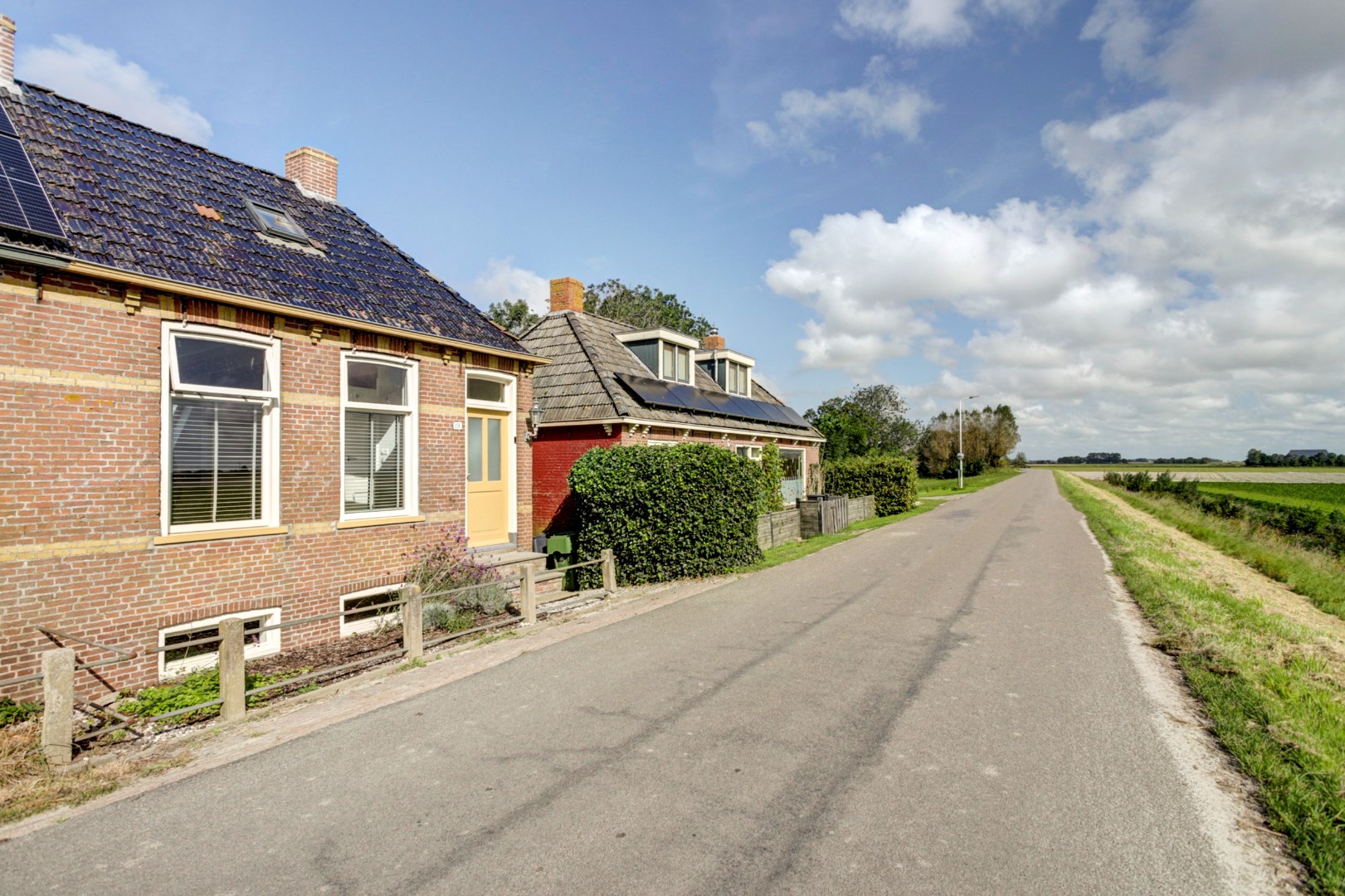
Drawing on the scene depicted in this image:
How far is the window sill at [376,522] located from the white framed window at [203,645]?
4.43 feet

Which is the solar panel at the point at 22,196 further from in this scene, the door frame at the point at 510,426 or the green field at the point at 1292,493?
the green field at the point at 1292,493

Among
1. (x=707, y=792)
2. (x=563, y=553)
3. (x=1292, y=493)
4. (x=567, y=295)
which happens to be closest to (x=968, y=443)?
(x=1292, y=493)

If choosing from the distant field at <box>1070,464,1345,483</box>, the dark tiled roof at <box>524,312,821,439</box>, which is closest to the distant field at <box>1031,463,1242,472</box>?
the distant field at <box>1070,464,1345,483</box>

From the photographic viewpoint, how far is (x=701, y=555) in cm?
1288

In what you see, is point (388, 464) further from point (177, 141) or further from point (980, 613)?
point (980, 613)

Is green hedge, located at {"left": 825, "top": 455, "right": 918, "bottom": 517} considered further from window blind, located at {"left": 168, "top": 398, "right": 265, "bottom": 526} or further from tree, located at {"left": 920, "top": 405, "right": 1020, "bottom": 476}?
tree, located at {"left": 920, "top": 405, "right": 1020, "bottom": 476}

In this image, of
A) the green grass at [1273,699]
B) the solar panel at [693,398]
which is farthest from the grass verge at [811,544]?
the green grass at [1273,699]

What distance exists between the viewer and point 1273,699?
5941 mm

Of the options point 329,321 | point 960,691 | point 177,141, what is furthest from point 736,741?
point 177,141

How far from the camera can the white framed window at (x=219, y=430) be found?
302 inches

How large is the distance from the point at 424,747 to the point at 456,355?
7201mm

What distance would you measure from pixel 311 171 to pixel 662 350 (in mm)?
10135

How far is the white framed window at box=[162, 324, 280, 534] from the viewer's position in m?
7.67

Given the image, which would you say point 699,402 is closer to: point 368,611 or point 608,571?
point 608,571
